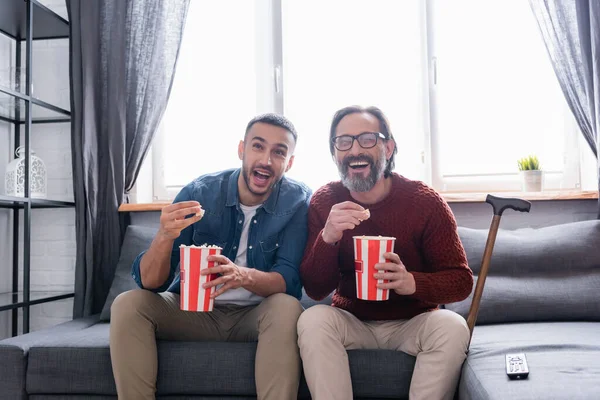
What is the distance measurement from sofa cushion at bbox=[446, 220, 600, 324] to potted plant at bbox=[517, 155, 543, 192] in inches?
11.4

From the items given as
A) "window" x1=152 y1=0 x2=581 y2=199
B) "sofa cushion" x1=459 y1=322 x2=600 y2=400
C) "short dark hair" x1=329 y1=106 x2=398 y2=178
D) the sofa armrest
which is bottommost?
the sofa armrest

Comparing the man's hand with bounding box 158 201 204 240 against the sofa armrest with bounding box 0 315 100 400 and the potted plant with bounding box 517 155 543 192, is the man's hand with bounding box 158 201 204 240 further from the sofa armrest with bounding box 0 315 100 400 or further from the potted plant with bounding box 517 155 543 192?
the potted plant with bounding box 517 155 543 192

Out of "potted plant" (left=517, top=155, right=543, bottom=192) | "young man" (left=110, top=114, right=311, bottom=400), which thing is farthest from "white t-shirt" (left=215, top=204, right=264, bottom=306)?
"potted plant" (left=517, top=155, right=543, bottom=192)

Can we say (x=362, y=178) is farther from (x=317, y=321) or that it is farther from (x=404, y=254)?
(x=317, y=321)

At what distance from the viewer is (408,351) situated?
171 centimetres

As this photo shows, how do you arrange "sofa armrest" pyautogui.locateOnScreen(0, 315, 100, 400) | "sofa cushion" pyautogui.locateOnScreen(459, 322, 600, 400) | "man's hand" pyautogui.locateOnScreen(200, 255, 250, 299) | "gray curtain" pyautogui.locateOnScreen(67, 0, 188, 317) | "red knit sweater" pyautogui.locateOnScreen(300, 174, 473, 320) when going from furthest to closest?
"gray curtain" pyautogui.locateOnScreen(67, 0, 188, 317) < "sofa armrest" pyautogui.locateOnScreen(0, 315, 100, 400) < "red knit sweater" pyautogui.locateOnScreen(300, 174, 473, 320) < "man's hand" pyautogui.locateOnScreen(200, 255, 250, 299) < "sofa cushion" pyautogui.locateOnScreen(459, 322, 600, 400)

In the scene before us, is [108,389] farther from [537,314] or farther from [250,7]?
[250,7]

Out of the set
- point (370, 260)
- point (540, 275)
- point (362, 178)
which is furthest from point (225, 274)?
point (540, 275)

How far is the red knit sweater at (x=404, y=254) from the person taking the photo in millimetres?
1761

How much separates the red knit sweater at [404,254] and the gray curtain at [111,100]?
1339mm

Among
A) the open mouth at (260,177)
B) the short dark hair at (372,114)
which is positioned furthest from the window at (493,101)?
the open mouth at (260,177)

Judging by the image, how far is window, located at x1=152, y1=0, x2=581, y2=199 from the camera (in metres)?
2.85

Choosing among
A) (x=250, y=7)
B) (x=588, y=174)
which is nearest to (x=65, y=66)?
(x=250, y=7)

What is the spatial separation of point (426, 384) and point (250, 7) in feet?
7.70
